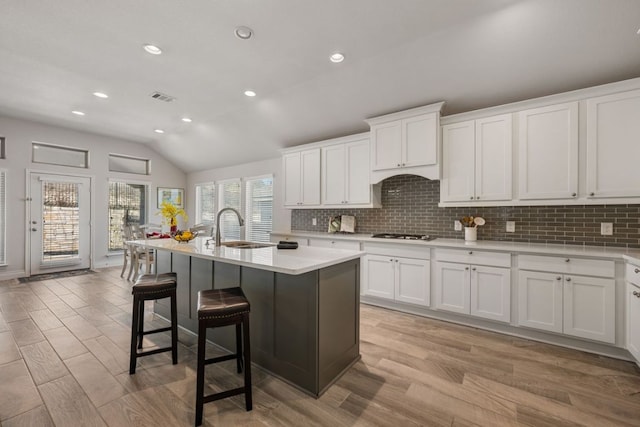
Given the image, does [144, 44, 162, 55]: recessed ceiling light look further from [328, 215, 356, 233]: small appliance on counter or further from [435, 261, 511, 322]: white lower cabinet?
[435, 261, 511, 322]: white lower cabinet

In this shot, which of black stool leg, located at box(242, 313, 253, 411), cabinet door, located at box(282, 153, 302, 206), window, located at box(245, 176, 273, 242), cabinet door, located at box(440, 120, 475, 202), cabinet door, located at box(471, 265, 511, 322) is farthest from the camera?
window, located at box(245, 176, 273, 242)

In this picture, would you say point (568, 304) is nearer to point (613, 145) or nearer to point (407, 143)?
point (613, 145)

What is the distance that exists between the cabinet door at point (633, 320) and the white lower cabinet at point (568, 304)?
0.32 feet

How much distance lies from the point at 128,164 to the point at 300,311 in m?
6.90

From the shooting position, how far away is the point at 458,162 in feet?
10.8

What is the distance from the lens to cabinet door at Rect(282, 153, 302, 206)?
192 inches

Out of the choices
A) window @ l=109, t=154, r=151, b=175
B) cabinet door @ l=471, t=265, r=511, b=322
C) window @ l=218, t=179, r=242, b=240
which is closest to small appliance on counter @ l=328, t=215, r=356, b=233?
cabinet door @ l=471, t=265, r=511, b=322

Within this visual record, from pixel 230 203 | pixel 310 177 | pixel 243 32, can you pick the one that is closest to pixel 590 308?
pixel 310 177

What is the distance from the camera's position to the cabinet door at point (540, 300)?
2611 millimetres

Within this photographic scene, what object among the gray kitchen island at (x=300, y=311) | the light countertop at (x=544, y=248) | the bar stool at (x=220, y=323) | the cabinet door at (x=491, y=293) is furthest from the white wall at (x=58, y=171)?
the cabinet door at (x=491, y=293)

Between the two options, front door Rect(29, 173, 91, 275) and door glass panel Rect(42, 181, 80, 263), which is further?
door glass panel Rect(42, 181, 80, 263)

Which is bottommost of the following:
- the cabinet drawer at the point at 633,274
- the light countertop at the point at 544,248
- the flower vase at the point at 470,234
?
the cabinet drawer at the point at 633,274

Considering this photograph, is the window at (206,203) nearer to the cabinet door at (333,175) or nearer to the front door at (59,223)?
the front door at (59,223)

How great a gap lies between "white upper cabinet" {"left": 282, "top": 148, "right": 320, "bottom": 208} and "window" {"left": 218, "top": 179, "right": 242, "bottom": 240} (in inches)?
78.1
